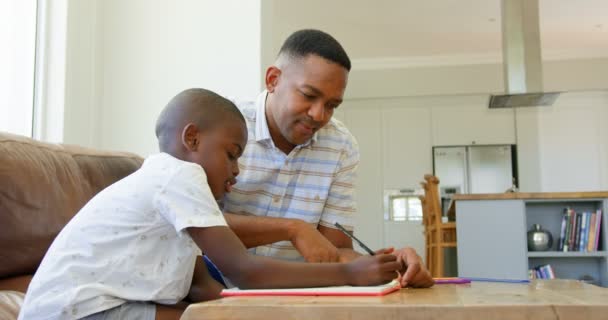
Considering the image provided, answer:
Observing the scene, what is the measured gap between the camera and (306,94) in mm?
1395

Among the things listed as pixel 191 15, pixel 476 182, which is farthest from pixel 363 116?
pixel 191 15

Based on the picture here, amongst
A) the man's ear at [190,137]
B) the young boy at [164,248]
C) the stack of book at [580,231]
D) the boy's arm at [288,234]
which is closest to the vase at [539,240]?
the stack of book at [580,231]

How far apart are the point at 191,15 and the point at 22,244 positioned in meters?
1.68

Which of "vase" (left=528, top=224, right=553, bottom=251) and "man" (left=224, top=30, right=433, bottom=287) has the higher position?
"man" (left=224, top=30, right=433, bottom=287)

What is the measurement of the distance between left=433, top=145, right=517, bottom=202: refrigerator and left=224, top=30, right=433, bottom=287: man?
19.1 ft

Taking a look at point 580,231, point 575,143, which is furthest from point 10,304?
point 575,143

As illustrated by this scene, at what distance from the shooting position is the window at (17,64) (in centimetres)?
267

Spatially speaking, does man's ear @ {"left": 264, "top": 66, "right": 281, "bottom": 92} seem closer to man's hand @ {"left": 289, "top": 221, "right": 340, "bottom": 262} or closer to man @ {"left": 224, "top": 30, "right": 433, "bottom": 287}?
man @ {"left": 224, "top": 30, "right": 433, "bottom": 287}

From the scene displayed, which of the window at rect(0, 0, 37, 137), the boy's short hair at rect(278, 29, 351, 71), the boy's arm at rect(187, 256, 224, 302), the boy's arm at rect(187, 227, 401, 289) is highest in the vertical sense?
the window at rect(0, 0, 37, 137)

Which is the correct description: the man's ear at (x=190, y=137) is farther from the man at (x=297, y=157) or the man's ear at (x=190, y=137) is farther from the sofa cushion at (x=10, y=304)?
the sofa cushion at (x=10, y=304)

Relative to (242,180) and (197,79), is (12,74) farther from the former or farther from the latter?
(242,180)

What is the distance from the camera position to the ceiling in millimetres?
5871

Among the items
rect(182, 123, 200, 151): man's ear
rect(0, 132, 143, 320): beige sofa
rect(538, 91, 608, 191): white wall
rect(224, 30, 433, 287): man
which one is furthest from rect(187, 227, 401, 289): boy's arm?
rect(538, 91, 608, 191): white wall

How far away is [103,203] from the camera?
3.50 ft
